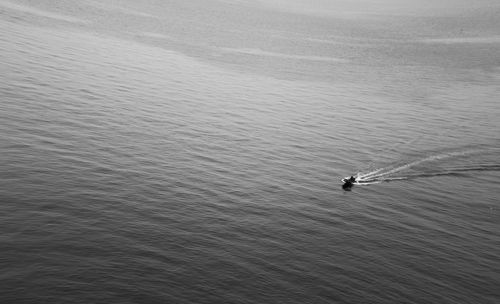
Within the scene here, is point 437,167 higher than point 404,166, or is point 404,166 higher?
point 437,167

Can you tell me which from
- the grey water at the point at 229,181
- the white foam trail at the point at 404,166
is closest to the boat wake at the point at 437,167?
the white foam trail at the point at 404,166

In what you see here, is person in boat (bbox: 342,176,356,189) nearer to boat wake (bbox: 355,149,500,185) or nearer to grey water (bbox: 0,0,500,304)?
grey water (bbox: 0,0,500,304)

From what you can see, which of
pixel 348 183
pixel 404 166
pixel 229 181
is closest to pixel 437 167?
pixel 404 166

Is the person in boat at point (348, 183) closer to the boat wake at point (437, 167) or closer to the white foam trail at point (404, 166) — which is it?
the boat wake at point (437, 167)

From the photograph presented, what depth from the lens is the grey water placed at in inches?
1412

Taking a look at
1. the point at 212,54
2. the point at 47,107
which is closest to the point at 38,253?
the point at 47,107

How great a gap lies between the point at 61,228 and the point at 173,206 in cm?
1153

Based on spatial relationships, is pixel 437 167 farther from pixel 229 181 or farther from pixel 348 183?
pixel 229 181

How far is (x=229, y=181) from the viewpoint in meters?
54.8

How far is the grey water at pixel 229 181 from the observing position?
3588 centimetres

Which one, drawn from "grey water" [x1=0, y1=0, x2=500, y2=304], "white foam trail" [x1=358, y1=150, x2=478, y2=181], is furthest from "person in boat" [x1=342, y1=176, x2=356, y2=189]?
"white foam trail" [x1=358, y1=150, x2=478, y2=181]

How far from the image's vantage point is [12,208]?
40.0 m

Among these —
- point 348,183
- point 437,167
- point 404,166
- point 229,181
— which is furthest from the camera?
point 437,167

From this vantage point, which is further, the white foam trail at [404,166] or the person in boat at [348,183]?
the white foam trail at [404,166]
